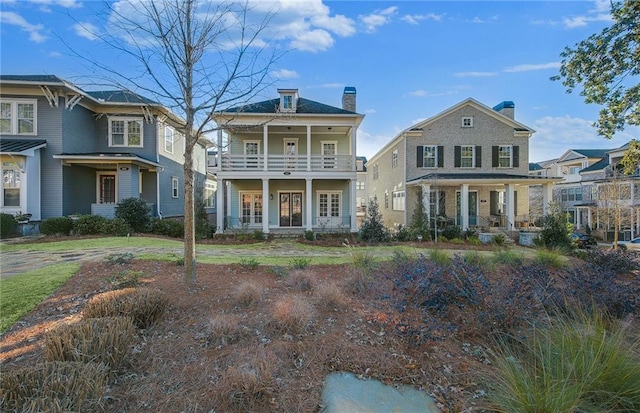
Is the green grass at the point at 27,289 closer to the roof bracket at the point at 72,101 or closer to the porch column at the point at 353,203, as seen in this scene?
the porch column at the point at 353,203

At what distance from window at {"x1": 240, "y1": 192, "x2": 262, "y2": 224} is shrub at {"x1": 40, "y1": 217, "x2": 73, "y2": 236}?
8.89 m

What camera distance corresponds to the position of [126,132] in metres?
18.5

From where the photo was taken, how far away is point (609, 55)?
367 inches

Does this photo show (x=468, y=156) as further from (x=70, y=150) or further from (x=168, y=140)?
(x=70, y=150)

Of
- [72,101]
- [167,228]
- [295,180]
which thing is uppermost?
[72,101]

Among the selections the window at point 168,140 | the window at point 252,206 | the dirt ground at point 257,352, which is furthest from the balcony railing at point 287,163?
the dirt ground at point 257,352

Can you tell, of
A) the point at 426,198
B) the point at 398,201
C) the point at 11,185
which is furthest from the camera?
the point at 398,201

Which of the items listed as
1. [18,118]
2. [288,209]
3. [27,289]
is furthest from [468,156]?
[18,118]

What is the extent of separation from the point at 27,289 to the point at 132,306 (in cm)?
A: 311

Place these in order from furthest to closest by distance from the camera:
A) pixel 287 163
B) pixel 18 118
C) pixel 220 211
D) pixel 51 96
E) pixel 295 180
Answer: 1. pixel 295 180
2. pixel 287 163
3. pixel 220 211
4. pixel 18 118
5. pixel 51 96

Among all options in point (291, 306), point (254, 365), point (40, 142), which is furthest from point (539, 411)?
point (40, 142)

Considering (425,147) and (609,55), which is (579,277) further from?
(425,147)

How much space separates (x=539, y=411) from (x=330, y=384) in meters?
1.76

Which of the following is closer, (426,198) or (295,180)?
(426,198)
